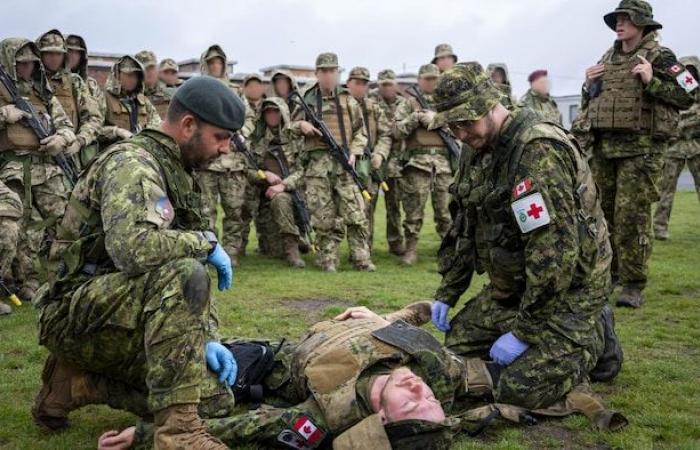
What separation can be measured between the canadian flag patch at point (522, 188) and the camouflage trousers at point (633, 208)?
9.91 feet

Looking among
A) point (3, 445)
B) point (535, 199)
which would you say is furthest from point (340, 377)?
point (3, 445)

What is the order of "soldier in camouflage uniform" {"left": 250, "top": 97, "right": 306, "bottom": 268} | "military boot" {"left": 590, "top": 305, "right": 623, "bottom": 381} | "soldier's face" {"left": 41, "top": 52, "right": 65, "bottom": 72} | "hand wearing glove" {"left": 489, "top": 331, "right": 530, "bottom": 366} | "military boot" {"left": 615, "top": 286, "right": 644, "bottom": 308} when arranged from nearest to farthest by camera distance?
1. "hand wearing glove" {"left": 489, "top": 331, "right": 530, "bottom": 366}
2. "military boot" {"left": 590, "top": 305, "right": 623, "bottom": 381}
3. "military boot" {"left": 615, "top": 286, "right": 644, "bottom": 308}
4. "soldier's face" {"left": 41, "top": 52, "right": 65, "bottom": 72}
5. "soldier in camouflage uniform" {"left": 250, "top": 97, "right": 306, "bottom": 268}

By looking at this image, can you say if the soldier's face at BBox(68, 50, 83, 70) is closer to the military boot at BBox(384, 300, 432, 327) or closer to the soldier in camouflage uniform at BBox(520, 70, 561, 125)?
the military boot at BBox(384, 300, 432, 327)

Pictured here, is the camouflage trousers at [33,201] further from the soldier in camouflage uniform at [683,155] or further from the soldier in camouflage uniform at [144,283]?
the soldier in camouflage uniform at [683,155]

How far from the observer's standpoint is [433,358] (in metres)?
3.78

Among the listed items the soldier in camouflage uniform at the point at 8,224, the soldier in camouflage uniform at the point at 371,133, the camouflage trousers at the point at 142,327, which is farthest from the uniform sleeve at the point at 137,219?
the soldier in camouflage uniform at the point at 371,133

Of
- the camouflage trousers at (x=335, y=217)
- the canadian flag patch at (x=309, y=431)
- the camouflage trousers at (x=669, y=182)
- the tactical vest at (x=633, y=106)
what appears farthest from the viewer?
the camouflage trousers at (x=669, y=182)

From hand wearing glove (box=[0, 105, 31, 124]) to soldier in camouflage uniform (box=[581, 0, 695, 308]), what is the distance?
523 cm

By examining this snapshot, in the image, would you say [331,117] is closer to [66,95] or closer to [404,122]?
[404,122]

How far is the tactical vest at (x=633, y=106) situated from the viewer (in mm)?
6594

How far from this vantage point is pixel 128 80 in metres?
8.59

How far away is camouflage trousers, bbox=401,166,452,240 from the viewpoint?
991cm

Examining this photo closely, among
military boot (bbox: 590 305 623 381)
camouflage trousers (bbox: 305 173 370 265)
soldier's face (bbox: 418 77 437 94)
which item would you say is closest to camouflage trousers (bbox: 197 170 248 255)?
camouflage trousers (bbox: 305 173 370 265)

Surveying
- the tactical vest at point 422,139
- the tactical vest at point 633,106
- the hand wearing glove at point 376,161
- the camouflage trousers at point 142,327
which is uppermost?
the tactical vest at point 633,106
